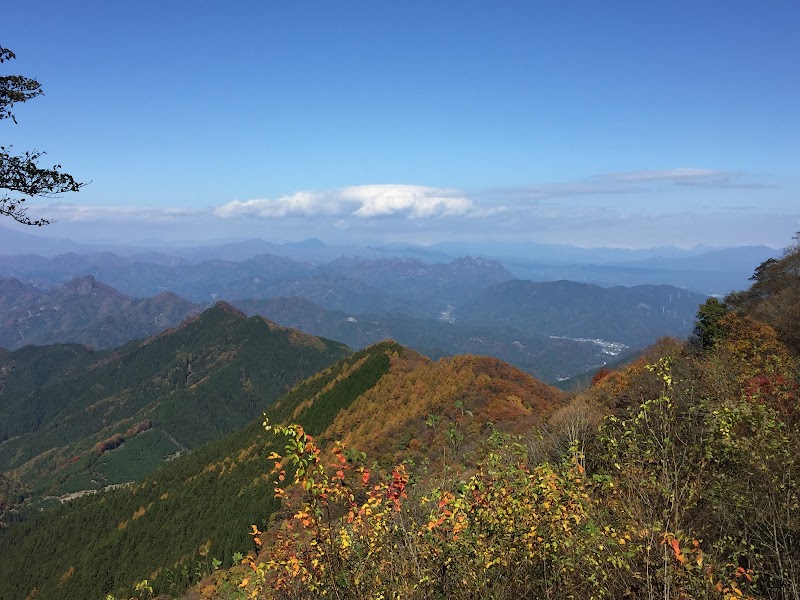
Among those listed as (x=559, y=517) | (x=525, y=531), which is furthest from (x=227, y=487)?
(x=559, y=517)

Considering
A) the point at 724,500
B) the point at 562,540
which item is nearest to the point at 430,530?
the point at 562,540

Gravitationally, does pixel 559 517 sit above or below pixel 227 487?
above

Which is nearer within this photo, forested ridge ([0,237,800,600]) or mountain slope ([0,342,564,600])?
forested ridge ([0,237,800,600])

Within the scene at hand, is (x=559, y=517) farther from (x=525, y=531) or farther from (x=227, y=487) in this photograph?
(x=227, y=487)

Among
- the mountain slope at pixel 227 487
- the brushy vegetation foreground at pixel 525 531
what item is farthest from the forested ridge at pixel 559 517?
the mountain slope at pixel 227 487

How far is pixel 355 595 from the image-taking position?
282 inches

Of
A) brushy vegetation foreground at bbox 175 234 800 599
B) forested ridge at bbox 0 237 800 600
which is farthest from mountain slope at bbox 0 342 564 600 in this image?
brushy vegetation foreground at bbox 175 234 800 599

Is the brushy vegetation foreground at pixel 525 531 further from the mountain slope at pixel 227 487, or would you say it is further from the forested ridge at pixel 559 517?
the mountain slope at pixel 227 487

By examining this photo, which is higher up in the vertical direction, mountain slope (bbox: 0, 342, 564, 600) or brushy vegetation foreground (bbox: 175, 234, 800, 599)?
brushy vegetation foreground (bbox: 175, 234, 800, 599)

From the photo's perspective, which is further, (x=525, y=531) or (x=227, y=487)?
(x=227, y=487)

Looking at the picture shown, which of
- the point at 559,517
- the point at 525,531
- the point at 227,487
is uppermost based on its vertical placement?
the point at 559,517

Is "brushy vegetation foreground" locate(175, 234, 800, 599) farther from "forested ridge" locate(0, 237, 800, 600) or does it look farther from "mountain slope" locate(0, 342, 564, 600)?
"mountain slope" locate(0, 342, 564, 600)

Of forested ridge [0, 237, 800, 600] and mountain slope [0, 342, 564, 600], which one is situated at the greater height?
forested ridge [0, 237, 800, 600]

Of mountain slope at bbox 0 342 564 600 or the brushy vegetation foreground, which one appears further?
mountain slope at bbox 0 342 564 600
